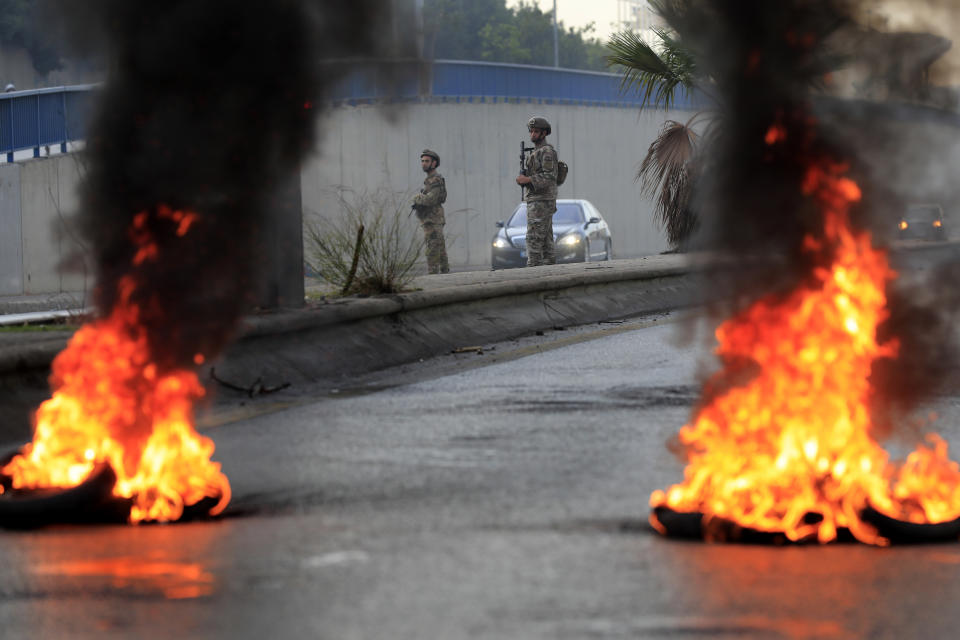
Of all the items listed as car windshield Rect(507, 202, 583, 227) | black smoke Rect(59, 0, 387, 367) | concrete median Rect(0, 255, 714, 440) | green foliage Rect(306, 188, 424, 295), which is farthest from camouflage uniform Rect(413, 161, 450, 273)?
black smoke Rect(59, 0, 387, 367)

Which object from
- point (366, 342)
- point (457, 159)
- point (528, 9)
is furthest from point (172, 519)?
point (528, 9)

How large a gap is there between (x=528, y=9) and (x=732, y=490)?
96568 mm

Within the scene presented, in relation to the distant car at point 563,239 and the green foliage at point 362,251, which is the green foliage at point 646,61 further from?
the green foliage at point 362,251

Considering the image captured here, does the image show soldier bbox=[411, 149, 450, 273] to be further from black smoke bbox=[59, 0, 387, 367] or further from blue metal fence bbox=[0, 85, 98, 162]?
black smoke bbox=[59, 0, 387, 367]

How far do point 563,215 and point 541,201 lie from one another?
699cm

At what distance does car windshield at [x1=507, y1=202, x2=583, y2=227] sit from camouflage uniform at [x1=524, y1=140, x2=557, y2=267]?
5.88 metres

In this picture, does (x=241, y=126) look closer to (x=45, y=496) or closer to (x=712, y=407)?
(x=45, y=496)

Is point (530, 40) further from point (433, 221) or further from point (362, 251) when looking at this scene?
point (362, 251)

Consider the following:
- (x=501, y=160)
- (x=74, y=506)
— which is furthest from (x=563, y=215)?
(x=74, y=506)

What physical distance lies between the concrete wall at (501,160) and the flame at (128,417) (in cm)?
2622

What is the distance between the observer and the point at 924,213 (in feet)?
17.9

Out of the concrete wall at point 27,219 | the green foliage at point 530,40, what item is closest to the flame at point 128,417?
the concrete wall at point 27,219

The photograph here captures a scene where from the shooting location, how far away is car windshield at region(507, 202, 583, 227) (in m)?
28.3

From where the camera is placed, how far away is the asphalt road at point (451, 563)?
409cm
